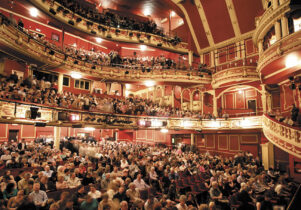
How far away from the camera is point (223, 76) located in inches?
639

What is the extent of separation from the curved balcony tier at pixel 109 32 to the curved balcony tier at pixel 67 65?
3.05 meters

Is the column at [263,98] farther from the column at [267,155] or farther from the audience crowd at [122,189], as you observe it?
the audience crowd at [122,189]

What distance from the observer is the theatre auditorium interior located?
247 inches

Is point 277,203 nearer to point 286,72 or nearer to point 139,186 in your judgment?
point 139,186

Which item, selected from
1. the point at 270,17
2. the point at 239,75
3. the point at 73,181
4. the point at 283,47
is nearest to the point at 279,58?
the point at 283,47

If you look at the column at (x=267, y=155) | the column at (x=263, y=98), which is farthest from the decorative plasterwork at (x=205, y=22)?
the column at (x=267, y=155)

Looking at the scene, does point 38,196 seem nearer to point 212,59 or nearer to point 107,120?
point 107,120

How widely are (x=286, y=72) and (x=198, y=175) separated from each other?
8090 millimetres

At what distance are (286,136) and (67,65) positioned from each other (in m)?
15.0

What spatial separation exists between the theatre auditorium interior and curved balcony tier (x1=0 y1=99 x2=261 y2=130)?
0.07 m

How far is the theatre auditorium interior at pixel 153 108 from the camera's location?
626 cm

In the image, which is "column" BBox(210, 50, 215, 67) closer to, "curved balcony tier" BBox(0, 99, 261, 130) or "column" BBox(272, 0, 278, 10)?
"curved balcony tier" BBox(0, 99, 261, 130)

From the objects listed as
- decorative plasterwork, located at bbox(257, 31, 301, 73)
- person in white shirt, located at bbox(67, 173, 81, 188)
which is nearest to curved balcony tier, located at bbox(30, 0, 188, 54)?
decorative plasterwork, located at bbox(257, 31, 301, 73)

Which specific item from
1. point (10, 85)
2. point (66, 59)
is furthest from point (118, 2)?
point (10, 85)
